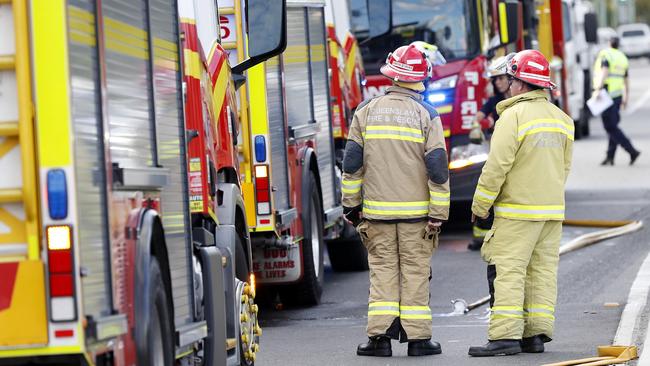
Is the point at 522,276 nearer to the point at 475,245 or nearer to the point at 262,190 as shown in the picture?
the point at 262,190

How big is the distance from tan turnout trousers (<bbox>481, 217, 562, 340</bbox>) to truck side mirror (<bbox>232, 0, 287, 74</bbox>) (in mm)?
1715

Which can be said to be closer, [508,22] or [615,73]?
[508,22]

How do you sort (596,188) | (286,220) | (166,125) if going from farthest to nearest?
(596,188), (286,220), (166,125)

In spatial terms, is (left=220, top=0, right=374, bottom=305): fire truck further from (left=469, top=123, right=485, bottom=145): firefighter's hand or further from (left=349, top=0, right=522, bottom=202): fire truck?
(left=349, top=0, right=522, bottom=202): fire truck

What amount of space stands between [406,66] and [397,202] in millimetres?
793

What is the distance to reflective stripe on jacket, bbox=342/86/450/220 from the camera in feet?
29.6

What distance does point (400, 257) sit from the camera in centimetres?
913

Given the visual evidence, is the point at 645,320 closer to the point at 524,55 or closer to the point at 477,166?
the point at 524,55

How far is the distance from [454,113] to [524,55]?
277 inches

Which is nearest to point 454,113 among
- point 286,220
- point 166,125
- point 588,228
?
point 588,228

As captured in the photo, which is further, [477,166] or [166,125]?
[477,166]

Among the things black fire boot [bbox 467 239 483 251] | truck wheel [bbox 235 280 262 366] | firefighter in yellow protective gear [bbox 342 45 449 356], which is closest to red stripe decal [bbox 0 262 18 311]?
truck wheel [bbox 235 280 262 366]

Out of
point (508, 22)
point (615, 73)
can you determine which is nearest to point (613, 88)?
point (615, 73)

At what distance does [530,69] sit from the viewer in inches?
356
